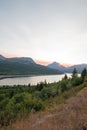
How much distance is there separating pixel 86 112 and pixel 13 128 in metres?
2.64

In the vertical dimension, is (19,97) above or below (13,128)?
below

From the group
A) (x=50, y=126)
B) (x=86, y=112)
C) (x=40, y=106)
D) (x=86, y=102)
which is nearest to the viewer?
(x=50, y=126)

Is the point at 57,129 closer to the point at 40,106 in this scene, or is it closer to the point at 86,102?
the point at 86,102

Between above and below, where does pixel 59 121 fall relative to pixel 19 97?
above

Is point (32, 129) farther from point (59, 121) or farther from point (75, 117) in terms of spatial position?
point (75, 117)

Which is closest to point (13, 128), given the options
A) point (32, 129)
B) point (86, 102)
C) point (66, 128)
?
point (32, 129)

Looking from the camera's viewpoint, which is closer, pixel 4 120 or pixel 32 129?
pixel 32 129

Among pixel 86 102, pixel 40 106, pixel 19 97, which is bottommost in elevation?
pixel 19 97

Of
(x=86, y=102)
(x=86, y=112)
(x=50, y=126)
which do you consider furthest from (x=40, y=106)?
(x=50, y=126)

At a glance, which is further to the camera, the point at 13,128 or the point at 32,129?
the point at 13,128

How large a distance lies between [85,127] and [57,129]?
30.9 inches

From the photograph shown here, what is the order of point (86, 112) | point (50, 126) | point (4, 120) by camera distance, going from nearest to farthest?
point (50, 126)
point (86, 112)
point (4, 120)

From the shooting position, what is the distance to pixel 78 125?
240 inches

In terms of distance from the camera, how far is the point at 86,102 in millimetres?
9242
